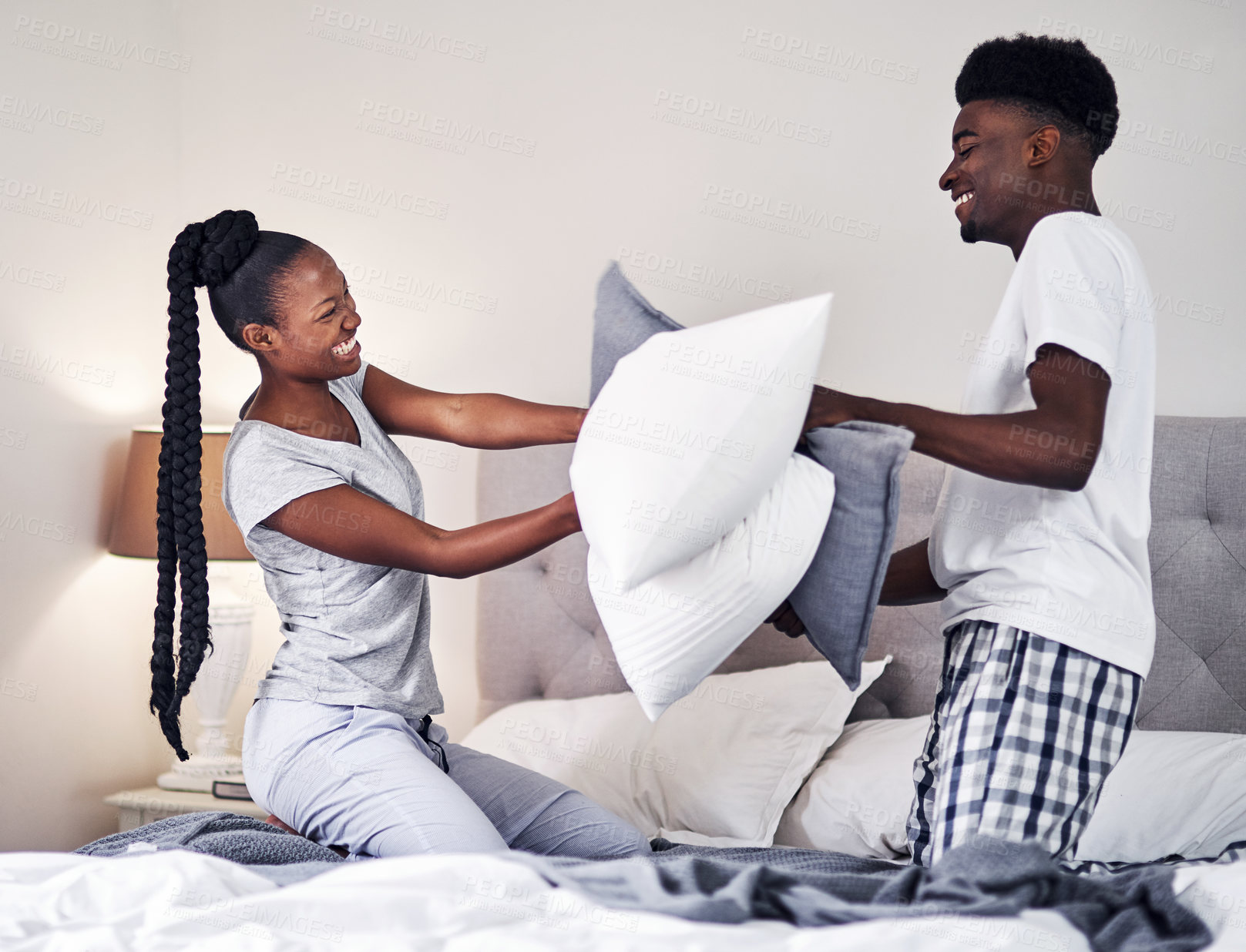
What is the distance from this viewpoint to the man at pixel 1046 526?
1.13m

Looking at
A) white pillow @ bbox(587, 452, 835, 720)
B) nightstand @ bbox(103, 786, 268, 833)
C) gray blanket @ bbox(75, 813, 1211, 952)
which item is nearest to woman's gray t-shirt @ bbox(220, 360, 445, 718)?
gray blanket @ bbox(75, 813, 1211, 952)

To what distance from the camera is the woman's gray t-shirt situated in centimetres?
139

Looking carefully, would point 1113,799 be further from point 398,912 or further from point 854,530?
point 398,912

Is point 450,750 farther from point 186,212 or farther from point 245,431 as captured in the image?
point 186,212

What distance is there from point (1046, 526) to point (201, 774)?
1982 millimetres

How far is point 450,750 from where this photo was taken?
1.59 meters

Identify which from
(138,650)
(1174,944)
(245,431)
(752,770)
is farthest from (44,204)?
(1174,944)

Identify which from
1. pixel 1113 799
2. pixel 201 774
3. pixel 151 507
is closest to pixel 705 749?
pixel 1113 799

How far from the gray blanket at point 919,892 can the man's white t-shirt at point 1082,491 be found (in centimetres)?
25

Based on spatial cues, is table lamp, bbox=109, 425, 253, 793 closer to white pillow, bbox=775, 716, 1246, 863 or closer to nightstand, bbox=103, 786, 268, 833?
nightstand, bbox=103, 786, 268, 833

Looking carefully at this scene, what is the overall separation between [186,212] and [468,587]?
128 centimetres

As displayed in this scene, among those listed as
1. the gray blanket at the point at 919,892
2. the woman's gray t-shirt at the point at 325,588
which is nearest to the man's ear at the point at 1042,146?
the gray blanket at the point at 919,892

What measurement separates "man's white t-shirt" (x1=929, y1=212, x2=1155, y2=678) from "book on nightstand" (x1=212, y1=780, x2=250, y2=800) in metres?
1.66

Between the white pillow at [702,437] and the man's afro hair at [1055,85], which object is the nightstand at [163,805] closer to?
the white pillow at [702,437]
